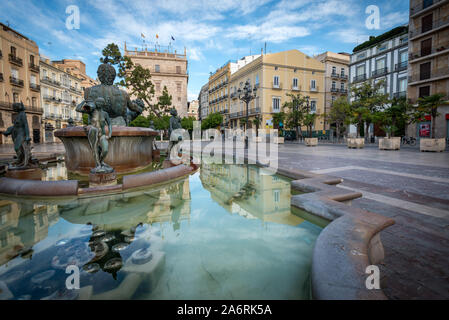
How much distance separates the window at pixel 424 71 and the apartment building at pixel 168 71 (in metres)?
33.1

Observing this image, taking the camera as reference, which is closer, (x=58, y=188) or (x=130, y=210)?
(x=130, y=210)

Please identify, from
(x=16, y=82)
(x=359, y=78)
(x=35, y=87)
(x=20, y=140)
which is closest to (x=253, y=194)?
(x=20, y=140)

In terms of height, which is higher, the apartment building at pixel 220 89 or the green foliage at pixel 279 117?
the apartment building at pixel 220 89

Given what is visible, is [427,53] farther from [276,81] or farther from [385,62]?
[276,81]

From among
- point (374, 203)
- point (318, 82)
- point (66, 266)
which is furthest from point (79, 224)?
point (318, 82)

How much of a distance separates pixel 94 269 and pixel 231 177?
4.01 m

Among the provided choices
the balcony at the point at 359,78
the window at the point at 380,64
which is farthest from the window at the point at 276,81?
the window at the point at 380,64

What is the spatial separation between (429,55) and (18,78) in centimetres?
4539

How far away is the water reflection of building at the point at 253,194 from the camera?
3014 millimetres

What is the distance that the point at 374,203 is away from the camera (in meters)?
3.26

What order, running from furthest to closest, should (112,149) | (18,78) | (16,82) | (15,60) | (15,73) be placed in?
1. (18,78)
2. (15,73)
3. (16,82)
4. (15,60)
5. (112,149)

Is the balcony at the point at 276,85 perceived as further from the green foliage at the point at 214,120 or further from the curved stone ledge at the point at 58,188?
the curved stone ledge at the point at 58,188

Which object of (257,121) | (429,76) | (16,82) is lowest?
(257,121)

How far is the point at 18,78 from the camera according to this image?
86.8 feet
